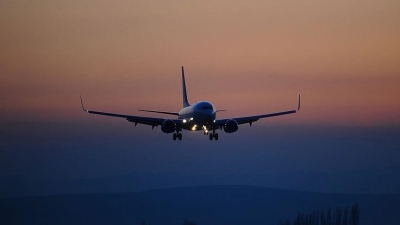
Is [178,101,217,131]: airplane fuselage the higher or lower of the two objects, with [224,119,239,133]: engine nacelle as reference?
lower

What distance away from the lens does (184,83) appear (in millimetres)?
186375

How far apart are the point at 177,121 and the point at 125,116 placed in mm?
9052

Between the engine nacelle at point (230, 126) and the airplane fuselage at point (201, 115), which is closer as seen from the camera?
the airplane fuselage at point (201, 115)

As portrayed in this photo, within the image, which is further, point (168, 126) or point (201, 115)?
point (168, 126)

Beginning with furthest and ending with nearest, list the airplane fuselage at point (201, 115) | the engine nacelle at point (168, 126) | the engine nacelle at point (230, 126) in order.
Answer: the engine nacelle at point (168, 126) → the engine nacelle at point (230, 126) → the airplane fuselage at point (201, 115)

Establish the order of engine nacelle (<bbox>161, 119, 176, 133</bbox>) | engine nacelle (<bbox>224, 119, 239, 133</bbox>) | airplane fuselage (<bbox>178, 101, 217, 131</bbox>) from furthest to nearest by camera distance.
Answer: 1. engine nacelle (<bbox>161, 119, 176, 133</bbox>)
2. engine nacelle (<bbox>224, 119, 239, 133</bbox>)
3. airplane fuselage (<bbox>178, 101, 217, 131</bbox>)

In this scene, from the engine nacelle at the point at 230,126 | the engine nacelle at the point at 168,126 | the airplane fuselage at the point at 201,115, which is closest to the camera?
the airplane fuselage at the point at 201,115

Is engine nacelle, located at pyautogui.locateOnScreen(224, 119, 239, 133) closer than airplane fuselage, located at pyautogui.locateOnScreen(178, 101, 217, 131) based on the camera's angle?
No

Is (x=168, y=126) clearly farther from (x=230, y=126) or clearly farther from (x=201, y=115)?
(x=230, y=126)

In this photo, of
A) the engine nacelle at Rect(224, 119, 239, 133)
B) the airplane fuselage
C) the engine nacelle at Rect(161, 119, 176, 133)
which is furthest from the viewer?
the engine nacelle at Rect(161, 119, 176, 133)

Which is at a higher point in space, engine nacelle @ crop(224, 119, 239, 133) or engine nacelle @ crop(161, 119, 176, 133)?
engine nacelle @ crop(224, 119, 239, 133)

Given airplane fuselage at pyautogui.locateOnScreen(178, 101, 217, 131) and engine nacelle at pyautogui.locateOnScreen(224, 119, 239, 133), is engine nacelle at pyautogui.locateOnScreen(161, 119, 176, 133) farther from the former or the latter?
engine nacelle at pyautogui.locateOnScreen(224, 119, 239, 133)

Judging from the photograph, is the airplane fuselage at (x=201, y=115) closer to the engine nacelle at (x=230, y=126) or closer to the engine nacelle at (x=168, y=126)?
the engine nacelle at (x=168, y=126)

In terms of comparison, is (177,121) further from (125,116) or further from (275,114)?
(275,114)
